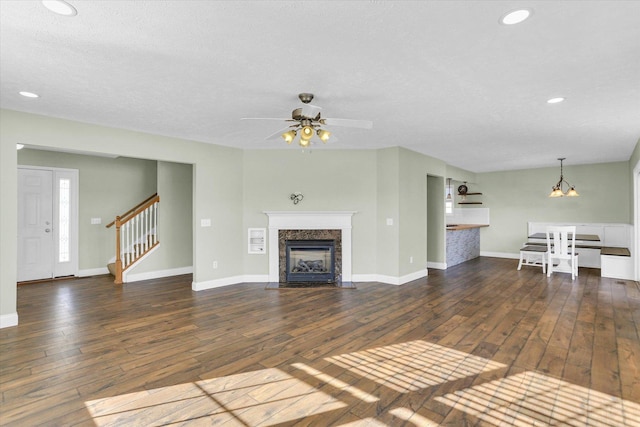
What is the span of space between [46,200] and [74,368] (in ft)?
15.6

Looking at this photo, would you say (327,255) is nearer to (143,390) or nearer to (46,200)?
(143,390)

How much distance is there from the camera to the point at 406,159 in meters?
5.88

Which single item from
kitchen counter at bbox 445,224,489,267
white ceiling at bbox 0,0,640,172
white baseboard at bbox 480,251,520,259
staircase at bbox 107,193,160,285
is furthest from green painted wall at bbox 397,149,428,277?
staircase at bbox 107,193,160,285

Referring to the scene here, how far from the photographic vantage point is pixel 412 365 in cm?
271

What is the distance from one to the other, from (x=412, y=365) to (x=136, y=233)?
5.69 meters

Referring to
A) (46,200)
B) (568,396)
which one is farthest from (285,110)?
(46,200)

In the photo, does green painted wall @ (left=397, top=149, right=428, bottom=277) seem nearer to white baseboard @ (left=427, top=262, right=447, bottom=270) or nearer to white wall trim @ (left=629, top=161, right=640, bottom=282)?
white baseboard @ (left=427, top=262, right=447, bottom=270)

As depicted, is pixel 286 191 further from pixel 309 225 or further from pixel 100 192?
pixel 100 192

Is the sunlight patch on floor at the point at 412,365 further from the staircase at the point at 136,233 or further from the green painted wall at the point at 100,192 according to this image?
the green painted wall at the point at 100,192

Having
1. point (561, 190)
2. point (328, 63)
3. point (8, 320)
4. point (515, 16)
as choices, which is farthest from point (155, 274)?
point (561, 190)

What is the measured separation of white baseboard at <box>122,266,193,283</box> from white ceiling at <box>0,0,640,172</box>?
2928mm

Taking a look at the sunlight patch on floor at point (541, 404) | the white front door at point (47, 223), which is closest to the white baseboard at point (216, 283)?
the white front door at point (47, 223)

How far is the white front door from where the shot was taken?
5.77m

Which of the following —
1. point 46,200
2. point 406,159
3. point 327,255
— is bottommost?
point 327,255
